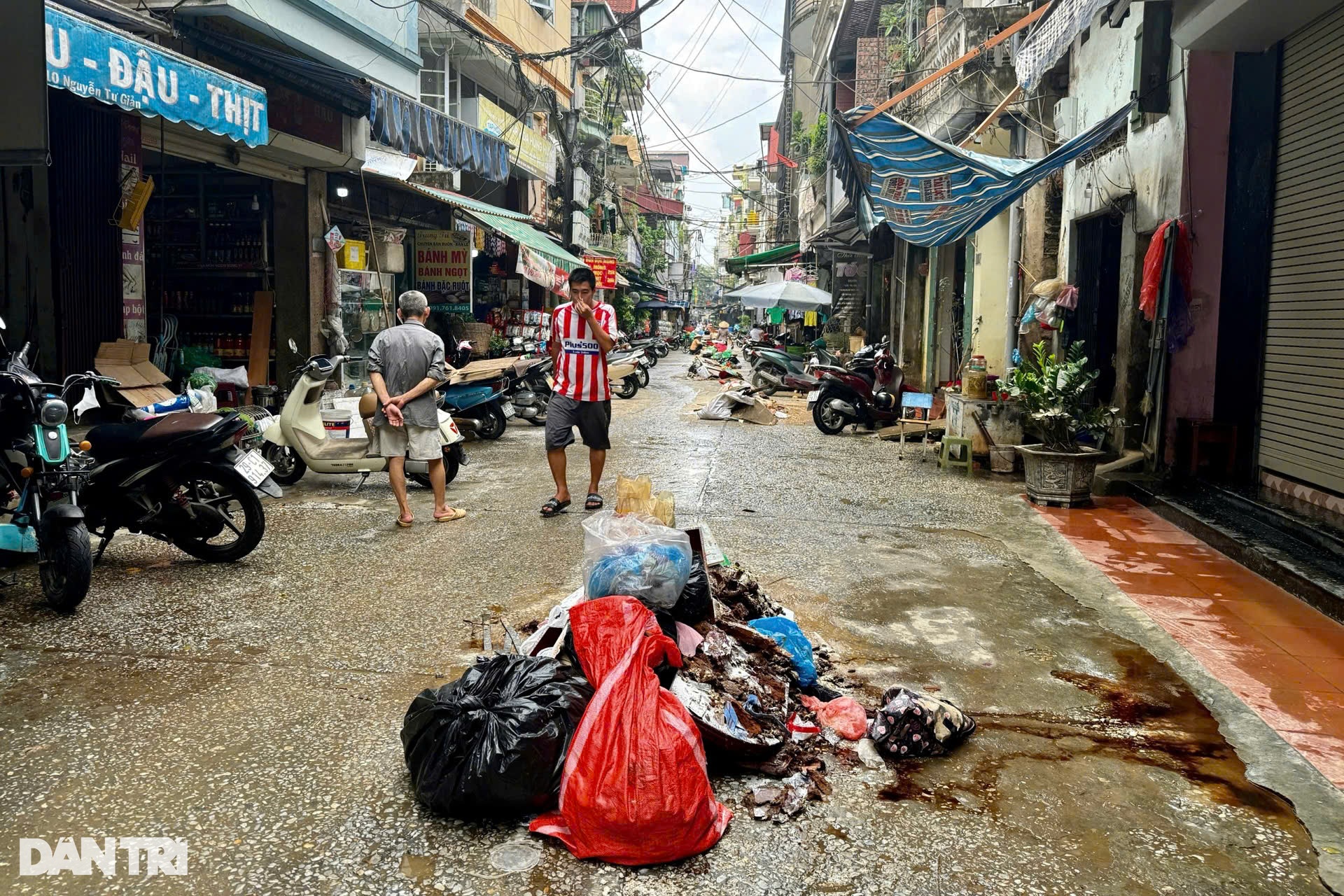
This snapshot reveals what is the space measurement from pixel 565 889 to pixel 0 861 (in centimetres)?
151

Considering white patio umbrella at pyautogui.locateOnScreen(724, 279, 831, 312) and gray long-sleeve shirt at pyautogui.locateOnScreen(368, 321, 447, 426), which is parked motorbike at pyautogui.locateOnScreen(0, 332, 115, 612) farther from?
white patio umbrella at pyautogui.locateOnScreen(724, 279, 831, 312)

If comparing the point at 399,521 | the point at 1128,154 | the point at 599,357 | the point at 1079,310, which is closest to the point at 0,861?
the point at 399,521

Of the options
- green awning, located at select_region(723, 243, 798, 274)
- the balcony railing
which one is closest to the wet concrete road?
the balcony railing

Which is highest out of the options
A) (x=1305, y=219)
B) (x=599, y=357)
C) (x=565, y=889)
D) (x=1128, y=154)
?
(x=1128, y=154)

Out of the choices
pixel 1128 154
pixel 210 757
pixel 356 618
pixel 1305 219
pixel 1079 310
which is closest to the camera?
pixel 210 757

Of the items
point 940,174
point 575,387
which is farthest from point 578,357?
point 940,174

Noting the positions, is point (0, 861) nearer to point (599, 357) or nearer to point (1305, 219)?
point (599, 357)

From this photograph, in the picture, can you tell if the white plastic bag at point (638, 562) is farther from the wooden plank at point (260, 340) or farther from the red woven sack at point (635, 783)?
the wooden plank at point (260, 340)

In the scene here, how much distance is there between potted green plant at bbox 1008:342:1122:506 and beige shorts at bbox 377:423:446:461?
480cm

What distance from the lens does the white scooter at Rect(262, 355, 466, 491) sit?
7.87m

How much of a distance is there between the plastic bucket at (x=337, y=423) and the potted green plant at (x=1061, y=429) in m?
5.83

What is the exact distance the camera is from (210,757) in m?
3.20

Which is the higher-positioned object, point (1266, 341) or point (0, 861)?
point (1266, 341)

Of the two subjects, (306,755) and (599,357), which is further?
(599,357)
